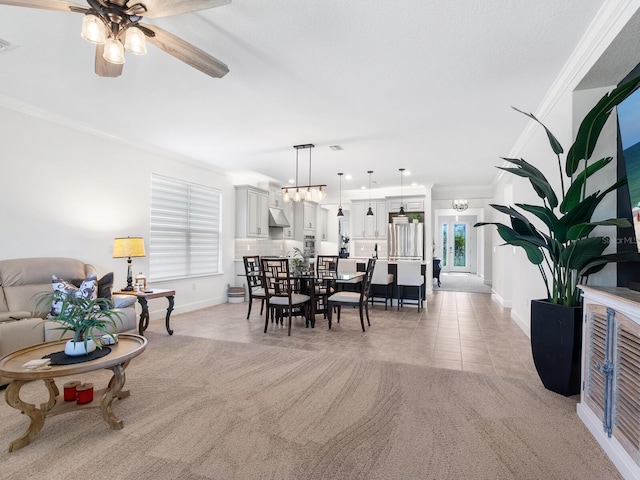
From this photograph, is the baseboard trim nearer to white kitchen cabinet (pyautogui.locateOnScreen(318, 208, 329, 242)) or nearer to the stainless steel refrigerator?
the stainless steel refrigerator

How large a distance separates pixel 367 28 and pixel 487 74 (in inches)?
50.0

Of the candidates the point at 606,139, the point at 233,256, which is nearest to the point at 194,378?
the point at 606,139

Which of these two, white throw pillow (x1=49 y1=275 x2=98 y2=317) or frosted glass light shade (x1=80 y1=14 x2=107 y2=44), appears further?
white throw pillow (x1=49 y1=275 x2=98 y2=317)

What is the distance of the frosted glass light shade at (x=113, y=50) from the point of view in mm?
1882

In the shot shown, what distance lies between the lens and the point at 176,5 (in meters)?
1.76

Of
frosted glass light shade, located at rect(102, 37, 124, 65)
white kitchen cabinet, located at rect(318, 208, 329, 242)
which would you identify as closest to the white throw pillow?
frosted glass light shade, located at rect(102, 37, 124, 65)

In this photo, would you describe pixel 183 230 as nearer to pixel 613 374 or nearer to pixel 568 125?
pixel 568 125

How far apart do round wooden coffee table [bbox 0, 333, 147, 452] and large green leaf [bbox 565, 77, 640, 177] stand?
11.1 feet

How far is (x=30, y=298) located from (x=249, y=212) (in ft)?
13.7

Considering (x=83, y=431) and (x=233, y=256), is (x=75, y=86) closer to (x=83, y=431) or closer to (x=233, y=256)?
(x=83, y=431)

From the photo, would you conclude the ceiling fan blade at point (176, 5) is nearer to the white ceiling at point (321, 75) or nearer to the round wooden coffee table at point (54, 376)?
the white ceiling at point (321, 75)

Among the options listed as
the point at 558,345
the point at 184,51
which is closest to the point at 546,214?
the point at 558,345

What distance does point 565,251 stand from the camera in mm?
2582

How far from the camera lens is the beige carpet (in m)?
1.82
